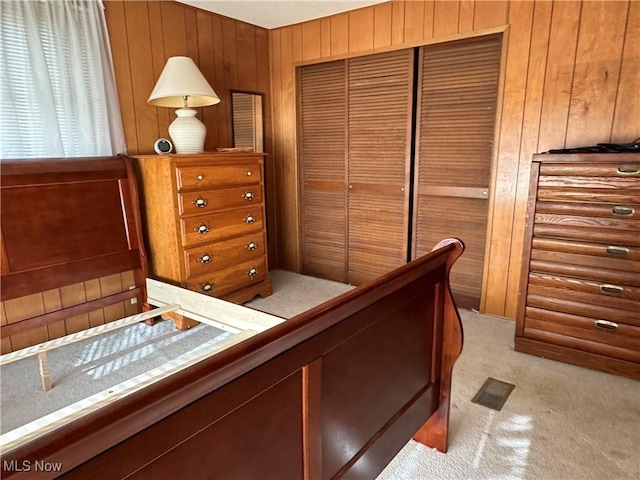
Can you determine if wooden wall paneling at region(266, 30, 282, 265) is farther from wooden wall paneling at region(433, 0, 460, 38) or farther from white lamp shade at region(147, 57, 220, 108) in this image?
wooden wall paneling at region(433, 0, 460, 38)

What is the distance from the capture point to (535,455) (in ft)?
5.57

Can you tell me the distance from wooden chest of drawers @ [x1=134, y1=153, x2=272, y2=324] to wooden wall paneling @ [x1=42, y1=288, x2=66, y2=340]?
617mm

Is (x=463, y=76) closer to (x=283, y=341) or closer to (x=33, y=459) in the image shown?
(x=283, y=341)

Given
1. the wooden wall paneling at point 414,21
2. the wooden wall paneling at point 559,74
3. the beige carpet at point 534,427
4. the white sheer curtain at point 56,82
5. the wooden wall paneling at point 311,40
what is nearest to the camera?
the beige carpet at point 534,427

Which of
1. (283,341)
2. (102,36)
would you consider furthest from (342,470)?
(102,36)

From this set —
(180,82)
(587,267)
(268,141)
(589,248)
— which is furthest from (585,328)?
(268,141)

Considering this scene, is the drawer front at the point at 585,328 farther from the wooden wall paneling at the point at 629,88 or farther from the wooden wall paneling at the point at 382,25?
the wooden wall paneling at the point at 382,25

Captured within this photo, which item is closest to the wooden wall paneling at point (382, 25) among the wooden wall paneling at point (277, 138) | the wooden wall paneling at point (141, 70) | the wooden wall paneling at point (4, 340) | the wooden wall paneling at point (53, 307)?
the wooden wall paneling at point (277, 138)

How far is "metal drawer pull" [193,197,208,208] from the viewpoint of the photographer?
2828 millimetres

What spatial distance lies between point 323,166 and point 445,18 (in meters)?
1.51

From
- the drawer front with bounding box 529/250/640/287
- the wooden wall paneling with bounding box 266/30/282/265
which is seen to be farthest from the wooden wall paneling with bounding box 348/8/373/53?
the drawer front with bounding box 529/250/640/287

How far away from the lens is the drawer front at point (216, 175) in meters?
2.74

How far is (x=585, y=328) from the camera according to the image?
230 centimetres

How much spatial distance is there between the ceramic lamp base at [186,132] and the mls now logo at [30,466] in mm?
2585
